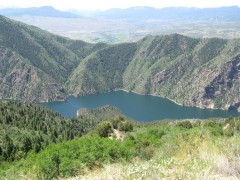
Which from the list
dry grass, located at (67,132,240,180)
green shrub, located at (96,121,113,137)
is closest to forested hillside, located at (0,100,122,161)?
green shrub, located at (96,121,113,137)

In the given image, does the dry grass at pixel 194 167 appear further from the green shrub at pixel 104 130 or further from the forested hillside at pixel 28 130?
the forested hillside at pixel 28 130

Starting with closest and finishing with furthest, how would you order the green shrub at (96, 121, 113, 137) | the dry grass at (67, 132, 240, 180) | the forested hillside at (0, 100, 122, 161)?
the dry grass at (67, 132, 240, 180) < the green shrub at (96, 121, 113, 137) < the forested hillside at (0, 100, 122, 161)

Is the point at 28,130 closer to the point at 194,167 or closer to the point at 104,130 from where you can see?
the point at 104,130

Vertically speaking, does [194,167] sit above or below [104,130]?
above

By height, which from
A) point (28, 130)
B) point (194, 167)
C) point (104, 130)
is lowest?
point (28, 130)

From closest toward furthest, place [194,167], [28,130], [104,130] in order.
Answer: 1. [194,167]
2. [104,130]
3. [28,130]

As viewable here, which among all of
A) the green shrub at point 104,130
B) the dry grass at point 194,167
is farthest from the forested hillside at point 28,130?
the dry grass at point 194,167

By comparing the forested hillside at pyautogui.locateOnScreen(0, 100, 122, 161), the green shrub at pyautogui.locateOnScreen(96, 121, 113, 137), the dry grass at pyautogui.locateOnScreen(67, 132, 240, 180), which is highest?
the dry grass at pyautogui.locateOnScreen(67, 132, 240, 180)

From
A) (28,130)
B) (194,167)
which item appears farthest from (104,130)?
(194,167)

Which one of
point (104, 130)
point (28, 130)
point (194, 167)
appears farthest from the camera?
point (28, 130)

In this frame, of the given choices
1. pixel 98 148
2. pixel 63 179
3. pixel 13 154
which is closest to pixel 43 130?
pixel 13 154

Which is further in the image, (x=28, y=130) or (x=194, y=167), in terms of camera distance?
(x=28, y=130)

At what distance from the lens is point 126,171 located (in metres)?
15.2

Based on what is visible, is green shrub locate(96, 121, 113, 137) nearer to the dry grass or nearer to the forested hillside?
the forested hillside
